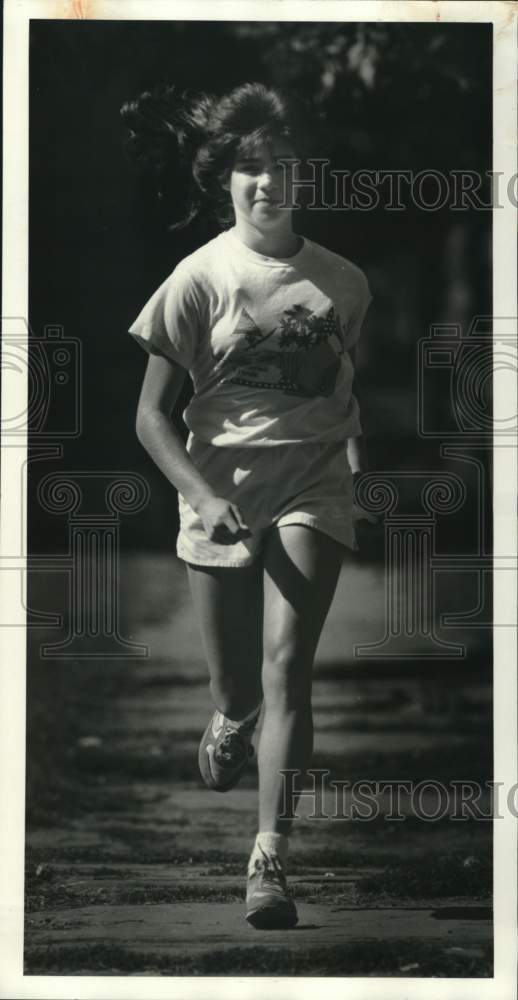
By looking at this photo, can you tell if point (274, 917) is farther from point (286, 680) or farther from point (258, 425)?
point (258, 425)

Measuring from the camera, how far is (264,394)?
634 centimetres

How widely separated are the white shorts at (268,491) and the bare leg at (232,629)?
2.2 inches

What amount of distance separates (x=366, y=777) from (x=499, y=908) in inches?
24.4

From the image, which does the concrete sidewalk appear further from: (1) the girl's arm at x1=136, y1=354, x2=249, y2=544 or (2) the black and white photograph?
(1) the girl's arm at x1=136, y1=354, x2=249, y2=544

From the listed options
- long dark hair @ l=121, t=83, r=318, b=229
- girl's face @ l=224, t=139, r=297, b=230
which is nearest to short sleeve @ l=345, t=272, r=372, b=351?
girl's face @ l=224, t=139, r=297, b=230

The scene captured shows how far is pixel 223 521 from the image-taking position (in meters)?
6.27

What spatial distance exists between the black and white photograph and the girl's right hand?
2cm

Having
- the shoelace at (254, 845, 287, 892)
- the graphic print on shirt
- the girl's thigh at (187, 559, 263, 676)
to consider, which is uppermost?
the graphic print on shirt

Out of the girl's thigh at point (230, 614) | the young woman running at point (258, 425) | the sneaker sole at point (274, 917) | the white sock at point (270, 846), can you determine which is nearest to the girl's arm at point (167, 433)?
the young woman running at point (258, 425)

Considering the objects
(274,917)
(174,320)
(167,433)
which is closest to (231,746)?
(274,917)

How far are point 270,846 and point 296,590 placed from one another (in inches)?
33.6

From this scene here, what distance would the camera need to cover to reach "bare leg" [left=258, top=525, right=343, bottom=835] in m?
6.32

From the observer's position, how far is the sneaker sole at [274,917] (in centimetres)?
633

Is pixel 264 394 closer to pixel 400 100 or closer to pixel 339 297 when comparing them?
pixel 339 297
